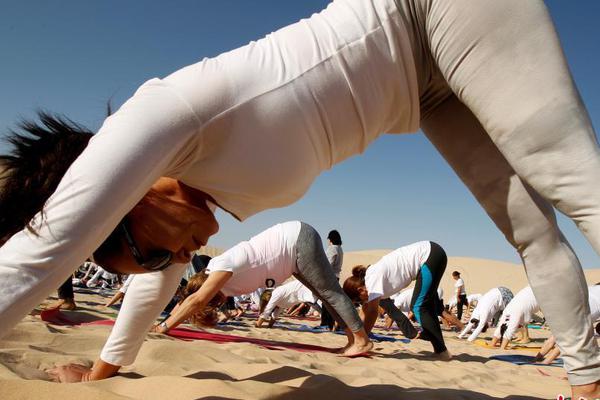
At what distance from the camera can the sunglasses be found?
4.32 feet

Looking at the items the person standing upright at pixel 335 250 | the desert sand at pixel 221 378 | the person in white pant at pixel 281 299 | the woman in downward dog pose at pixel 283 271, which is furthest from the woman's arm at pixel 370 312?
the person in white pant at pixel 281 299

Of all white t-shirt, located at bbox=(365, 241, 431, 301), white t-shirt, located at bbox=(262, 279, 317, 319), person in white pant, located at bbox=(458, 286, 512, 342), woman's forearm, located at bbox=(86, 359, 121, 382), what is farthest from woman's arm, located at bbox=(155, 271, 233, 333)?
person in white pant, located at bbox=(458, 286, 512, 342)

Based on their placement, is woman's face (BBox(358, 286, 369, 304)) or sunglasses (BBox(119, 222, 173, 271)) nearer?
sunglasses (BBox(119, 222, 173, 271))

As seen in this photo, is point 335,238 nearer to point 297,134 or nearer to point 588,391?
point 588,391

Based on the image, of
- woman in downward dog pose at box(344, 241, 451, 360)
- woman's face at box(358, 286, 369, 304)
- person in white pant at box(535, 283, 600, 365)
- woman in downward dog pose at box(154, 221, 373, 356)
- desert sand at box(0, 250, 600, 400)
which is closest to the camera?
desert sand at box(0, 250, 600, 400)

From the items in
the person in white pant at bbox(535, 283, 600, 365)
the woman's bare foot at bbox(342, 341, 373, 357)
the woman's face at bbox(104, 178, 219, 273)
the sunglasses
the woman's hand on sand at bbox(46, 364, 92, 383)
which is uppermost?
the person in white pant at bbox(535, 283, 600, 365)

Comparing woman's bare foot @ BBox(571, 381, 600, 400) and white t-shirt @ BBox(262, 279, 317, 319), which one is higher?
white t-shirt @ BBox(262, 279, 317, 319)

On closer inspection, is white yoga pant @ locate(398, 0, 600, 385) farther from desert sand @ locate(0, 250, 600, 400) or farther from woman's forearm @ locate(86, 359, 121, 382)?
woman's forearm @ locate(86, 359, 121, 382)

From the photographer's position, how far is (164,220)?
1339 mm

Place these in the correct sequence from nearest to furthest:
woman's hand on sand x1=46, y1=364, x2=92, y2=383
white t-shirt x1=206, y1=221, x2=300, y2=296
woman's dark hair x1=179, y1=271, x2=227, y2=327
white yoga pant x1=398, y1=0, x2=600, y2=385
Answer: white yoga pant x1=398, y1=0, x2=600, y2=385 → woman's hand on sand x1=46, y1=364, x2=92, y2=383 → white t-shirt x1=206, y1=221, x2=300, y2=296 → woman's dark hair x1=179, y1=271, x2=227, y2=327

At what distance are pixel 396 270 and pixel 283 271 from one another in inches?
64.6

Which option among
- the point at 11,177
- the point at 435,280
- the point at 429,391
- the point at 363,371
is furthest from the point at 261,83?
the point at 435,280

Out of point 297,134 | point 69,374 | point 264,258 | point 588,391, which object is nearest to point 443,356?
point 264,258

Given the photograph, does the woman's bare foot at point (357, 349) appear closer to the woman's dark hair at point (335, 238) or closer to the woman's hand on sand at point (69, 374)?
the woman's hand on sand at point (69, 374)
